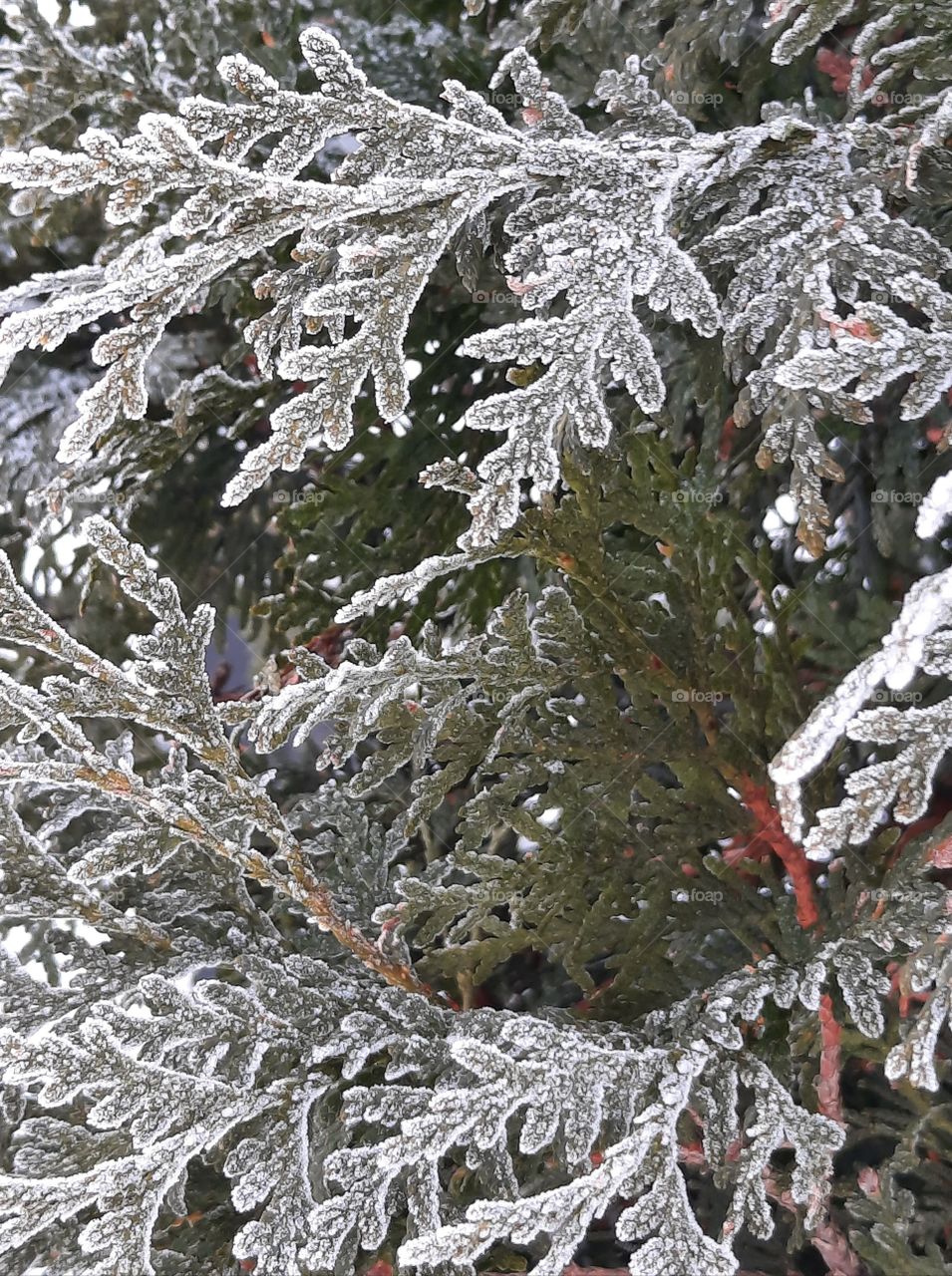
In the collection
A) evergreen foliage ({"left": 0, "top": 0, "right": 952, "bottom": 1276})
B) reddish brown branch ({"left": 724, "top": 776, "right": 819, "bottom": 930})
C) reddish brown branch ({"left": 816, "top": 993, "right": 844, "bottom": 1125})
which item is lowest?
reddish brown branch ({"left": 816, "top": 993, "right": 844, "bottom": 1125})

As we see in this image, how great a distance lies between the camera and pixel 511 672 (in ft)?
4.24

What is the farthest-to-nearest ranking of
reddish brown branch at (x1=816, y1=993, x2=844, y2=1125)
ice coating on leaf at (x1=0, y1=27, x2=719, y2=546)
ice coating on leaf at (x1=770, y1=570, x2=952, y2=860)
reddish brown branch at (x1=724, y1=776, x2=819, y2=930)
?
reddish brown branch at (x1=724, y1=776, x2=819, y2=930), reddish brown branch at (x1=816, y1=993, x2=844, y2=1125), ice coating on leaf at (x1=0, y1=27, x2=719, y2=546), ice coating on leaf at (x1=770, y1=570, x2=952, y2=860)

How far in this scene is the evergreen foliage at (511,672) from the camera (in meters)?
1.01

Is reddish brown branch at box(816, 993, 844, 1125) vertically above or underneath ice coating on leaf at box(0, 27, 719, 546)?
underneath

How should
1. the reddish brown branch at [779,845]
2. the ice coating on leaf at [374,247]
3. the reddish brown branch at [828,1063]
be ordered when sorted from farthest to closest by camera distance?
1. the reddish brown branch at [779,845]
2. the reddish brown branch at [828,1063]
3. the ice coating on leaf at [374,247]

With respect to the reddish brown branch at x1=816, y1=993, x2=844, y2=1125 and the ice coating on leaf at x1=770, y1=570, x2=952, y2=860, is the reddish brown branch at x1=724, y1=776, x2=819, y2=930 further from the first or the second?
the ice coating on leaf at x1=770, y1=570, x2=952, y2=860

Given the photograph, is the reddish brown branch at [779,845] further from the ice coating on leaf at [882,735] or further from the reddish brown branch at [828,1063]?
the ice coating on leaf at [882,735]

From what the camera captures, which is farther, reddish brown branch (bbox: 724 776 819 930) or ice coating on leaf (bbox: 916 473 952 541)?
reddish brown branch (bbox: 724 776 819 930)

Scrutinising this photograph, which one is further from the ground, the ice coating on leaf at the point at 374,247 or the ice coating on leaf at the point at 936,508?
the ice coating on leaf at the point at 374,247

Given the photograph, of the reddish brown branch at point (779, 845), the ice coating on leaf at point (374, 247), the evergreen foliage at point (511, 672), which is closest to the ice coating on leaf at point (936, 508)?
the evergreen foliage at point (511, 672)

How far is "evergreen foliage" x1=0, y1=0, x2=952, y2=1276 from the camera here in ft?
3.32

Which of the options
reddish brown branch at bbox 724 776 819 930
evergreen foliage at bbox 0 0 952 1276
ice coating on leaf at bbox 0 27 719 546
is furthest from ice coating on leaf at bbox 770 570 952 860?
reddish brown branch at bbox 724 776 819 930

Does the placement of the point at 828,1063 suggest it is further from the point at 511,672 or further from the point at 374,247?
the point at 374,247

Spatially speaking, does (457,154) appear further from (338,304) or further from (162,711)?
(162,711)
